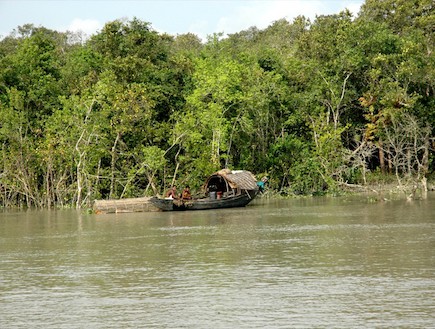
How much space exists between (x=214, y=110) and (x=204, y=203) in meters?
7.48

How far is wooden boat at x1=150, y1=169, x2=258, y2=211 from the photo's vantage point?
32.8m

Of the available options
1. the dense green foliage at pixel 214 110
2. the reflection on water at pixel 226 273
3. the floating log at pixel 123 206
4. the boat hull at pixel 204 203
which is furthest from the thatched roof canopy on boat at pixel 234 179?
the reflection on water at pixel 226 273

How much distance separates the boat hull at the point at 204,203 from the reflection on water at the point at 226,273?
240 inches

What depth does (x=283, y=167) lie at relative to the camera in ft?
139

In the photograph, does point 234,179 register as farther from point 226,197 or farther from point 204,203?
point 204,203

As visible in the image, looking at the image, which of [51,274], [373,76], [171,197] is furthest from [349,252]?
[373,76]

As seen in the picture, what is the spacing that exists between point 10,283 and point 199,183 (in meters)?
24.1

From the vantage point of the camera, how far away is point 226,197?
111ft

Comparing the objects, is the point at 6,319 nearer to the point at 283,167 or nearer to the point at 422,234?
the point at 422,234

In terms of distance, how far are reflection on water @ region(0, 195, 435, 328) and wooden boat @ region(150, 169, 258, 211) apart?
6.19 metres

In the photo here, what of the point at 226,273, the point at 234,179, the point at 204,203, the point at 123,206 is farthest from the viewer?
the point at 234,179

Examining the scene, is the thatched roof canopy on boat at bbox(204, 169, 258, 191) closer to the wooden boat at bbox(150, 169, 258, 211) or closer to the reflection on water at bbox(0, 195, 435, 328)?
the wooden boat at bbox(150, 169, 258, 211)

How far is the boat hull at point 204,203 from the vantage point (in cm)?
3266

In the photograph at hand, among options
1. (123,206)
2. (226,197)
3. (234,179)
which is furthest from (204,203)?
(123,206)
